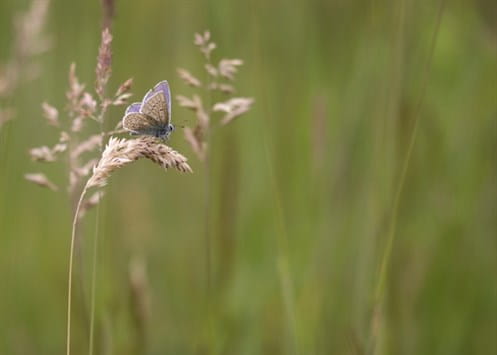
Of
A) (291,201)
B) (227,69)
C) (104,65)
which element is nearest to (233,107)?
(227,69)

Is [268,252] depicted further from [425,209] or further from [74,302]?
[74,302]

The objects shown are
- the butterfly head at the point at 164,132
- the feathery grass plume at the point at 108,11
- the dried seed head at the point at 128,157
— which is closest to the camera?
the dried seed head at the point at 128,157

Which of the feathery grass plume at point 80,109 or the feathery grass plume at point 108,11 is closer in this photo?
the feathery grass plume at point 80,109

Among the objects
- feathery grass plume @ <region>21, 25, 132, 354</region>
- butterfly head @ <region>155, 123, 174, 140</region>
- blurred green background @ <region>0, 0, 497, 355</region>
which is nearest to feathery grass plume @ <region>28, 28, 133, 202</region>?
feathery grass plume @ <region>21, 25, 132, 354</region>

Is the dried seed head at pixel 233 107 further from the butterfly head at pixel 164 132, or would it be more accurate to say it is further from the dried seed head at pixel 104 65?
the dried seed head at pixel 104 65

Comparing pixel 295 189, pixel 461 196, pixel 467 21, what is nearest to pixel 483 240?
pixel 461 196

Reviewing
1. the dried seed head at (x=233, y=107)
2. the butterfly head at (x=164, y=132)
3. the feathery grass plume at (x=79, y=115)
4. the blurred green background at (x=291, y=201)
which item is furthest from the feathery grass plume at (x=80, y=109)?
the blurred green background at (x=291, y=201)

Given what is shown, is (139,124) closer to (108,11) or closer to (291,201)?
(108,11)

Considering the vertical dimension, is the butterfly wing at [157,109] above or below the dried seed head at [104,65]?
below
